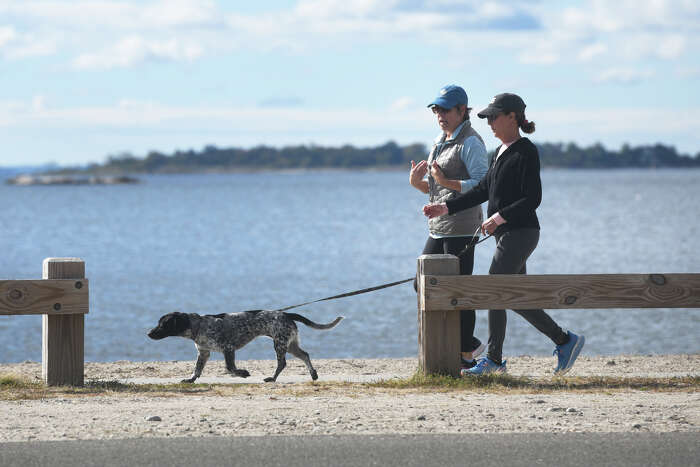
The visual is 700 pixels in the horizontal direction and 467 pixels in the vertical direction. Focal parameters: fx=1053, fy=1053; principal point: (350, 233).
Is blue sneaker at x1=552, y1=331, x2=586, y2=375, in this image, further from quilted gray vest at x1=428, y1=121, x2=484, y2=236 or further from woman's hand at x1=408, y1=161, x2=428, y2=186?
woman's hand at x1=408, y1=161, x2=428, y2=186

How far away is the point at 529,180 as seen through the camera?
27.3 ft

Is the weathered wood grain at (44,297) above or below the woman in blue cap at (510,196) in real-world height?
below

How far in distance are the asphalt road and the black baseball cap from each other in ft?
9.86

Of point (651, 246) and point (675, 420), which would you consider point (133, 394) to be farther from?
point (651, 246)

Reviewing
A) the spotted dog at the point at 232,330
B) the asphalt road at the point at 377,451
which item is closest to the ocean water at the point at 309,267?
the spotted dog at the point at 232,330

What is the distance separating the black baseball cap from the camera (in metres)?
8.48

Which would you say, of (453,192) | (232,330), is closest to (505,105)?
(453,192)

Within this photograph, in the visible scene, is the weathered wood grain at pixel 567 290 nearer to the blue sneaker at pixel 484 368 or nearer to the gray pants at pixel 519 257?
the gray pants at pixel 519 257

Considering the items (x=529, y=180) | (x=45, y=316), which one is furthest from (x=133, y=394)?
(x=529, y=180)

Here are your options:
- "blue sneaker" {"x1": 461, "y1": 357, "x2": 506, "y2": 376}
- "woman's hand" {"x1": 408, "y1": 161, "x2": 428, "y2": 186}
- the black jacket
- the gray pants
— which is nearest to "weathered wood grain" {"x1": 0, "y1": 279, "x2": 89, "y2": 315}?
"woman's hand" {"x1": 408, "y1": 161, "x2": 428, "y2": 186}

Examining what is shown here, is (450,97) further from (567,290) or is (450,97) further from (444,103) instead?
(567,290)

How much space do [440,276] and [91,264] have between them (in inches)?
1445

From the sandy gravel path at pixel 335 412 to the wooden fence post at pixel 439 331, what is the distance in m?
0.42

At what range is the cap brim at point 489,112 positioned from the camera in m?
8.48
